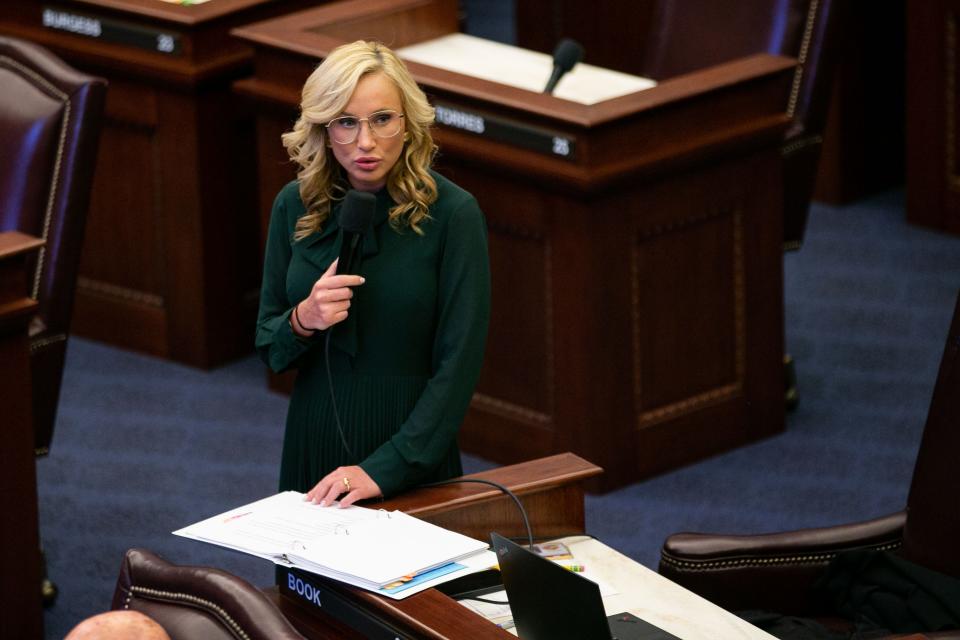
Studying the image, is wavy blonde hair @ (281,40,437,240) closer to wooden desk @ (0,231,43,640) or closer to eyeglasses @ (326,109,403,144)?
eyeglasses @ (326,109,403,144)

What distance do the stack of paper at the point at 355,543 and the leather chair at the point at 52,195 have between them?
162 cm

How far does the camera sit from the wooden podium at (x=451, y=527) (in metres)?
2.57

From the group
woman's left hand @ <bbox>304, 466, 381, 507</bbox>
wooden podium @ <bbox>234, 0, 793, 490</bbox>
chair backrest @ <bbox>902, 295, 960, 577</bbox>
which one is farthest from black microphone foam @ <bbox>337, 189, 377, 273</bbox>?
wooden podium @ <bbox>234, 0, 793, 490</bbox>

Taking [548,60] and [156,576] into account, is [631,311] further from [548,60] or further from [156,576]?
[156,576]

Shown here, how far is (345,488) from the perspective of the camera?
2932mm

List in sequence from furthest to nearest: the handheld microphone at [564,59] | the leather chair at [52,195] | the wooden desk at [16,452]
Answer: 1. the handheld microphone at [564,59]
2. the leather chair at [52,195]
3. the wooden desk at [16,452]

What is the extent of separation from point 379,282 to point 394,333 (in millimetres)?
100

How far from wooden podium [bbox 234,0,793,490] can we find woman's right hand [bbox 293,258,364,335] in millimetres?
1725

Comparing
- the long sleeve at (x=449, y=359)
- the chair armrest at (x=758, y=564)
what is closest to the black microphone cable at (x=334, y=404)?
the long sleeve at (x=449, y=359)

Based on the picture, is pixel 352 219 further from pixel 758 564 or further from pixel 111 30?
pixel 111 30

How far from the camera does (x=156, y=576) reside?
251 cm

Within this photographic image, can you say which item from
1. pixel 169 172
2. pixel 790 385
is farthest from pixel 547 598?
pixel 169 172

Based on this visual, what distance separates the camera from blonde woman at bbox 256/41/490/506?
2.95 meters

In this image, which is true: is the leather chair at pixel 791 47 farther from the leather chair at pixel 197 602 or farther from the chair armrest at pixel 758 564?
the leather chair at pixel 197 602
